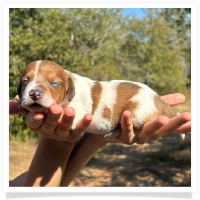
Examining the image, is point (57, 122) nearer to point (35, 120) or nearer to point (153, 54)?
point (35, 120)

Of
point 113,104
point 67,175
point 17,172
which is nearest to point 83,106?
point 113,104

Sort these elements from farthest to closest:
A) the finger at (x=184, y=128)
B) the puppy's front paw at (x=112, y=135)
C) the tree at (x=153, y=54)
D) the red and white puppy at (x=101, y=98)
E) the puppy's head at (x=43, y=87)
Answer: the tree at (x=153, y=54)
the puppy's front paw at (x=112, y=135)
the finger at (x=184, y=128)
the red and white puppy at (x=101, y=98)
the puppy's head at (x=43, y=87)

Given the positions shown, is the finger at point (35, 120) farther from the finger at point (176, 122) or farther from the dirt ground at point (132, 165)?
the dirt ground at point (132, 165)

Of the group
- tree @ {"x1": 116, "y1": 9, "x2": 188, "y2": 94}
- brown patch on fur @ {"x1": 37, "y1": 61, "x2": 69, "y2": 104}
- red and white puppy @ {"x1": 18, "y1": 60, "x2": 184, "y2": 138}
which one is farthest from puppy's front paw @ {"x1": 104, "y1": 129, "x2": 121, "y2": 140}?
tree @ {"x1": 116, "y1": 9, "x2": 188, "y2": 94}

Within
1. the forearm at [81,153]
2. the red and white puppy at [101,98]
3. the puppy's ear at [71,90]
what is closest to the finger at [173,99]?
the red and white puppy at [101,98]

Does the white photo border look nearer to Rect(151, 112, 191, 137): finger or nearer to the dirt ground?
Rect(151, 112, 191, 137): finger

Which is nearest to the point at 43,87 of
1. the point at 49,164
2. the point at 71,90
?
the point at 71,90
